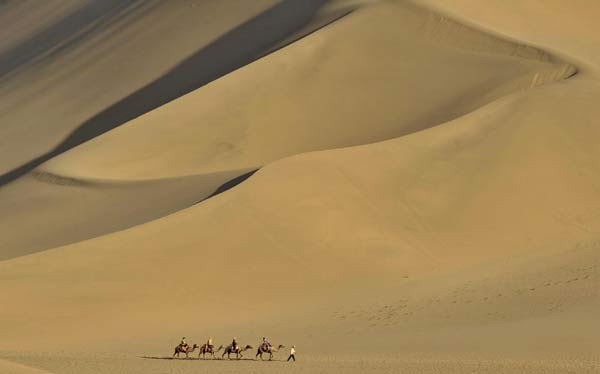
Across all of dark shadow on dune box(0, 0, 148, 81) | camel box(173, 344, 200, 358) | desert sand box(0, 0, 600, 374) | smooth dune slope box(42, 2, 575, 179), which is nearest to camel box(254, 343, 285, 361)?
desert sand box(0, 0, 600, 374)

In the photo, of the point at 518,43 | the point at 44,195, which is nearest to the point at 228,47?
the point at 518,43

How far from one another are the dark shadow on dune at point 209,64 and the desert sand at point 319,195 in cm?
10

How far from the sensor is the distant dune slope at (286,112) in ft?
97.2

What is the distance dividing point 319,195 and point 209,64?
15.7m

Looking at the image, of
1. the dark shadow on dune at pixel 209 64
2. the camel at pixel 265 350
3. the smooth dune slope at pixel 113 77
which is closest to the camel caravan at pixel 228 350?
the camel at pixel 265 350

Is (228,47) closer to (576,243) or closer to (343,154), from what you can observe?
(343,154)

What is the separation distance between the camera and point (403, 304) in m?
23.1

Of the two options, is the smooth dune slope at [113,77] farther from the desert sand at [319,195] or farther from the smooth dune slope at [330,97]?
the smooth dune slope at [330,97]

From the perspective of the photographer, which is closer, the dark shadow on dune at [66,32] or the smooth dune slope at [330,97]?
the smooth dune slope at [330,97]

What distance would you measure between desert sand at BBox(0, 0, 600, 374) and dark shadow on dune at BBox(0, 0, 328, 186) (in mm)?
100

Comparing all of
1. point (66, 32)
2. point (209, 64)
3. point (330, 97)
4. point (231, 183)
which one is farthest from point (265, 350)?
point (66, 32)

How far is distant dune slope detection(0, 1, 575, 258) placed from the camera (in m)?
29.6

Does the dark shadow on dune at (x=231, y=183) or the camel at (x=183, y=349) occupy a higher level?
the dark shadow on dune at (x=231, y=183)

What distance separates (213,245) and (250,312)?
228 centimetres
